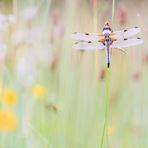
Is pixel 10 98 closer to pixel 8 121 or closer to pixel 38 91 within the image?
pixel 38 91

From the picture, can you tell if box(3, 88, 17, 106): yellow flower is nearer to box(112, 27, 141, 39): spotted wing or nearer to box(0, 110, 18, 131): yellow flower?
box(0, 110, 18, 131): yellow flower

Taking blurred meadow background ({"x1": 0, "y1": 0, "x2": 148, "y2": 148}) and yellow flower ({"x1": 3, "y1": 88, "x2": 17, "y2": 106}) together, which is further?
yellow flower ({"x1": 3, "y1": 88, "x2": 17, "y2": 106})

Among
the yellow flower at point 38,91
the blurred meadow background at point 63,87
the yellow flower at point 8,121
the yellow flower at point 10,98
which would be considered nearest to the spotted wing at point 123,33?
the blurred meadow background at point 63,87

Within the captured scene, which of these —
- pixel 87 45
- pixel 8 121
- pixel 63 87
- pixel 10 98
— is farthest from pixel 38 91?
pixel 87 45

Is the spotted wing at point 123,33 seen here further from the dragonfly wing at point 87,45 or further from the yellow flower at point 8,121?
the yellow flower at point 8,121

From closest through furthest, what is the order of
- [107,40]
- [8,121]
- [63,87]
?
[107,40] < [63,87] < [8,121]

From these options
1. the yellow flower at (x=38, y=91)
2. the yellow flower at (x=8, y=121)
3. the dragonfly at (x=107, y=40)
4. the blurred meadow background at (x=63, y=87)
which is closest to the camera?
the dragonfly at (x=107, y=40)

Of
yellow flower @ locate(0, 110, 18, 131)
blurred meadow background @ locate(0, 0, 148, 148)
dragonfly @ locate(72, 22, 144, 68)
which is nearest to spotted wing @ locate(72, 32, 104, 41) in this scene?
dragonfly @ locate(72, 22, 144, 68)
